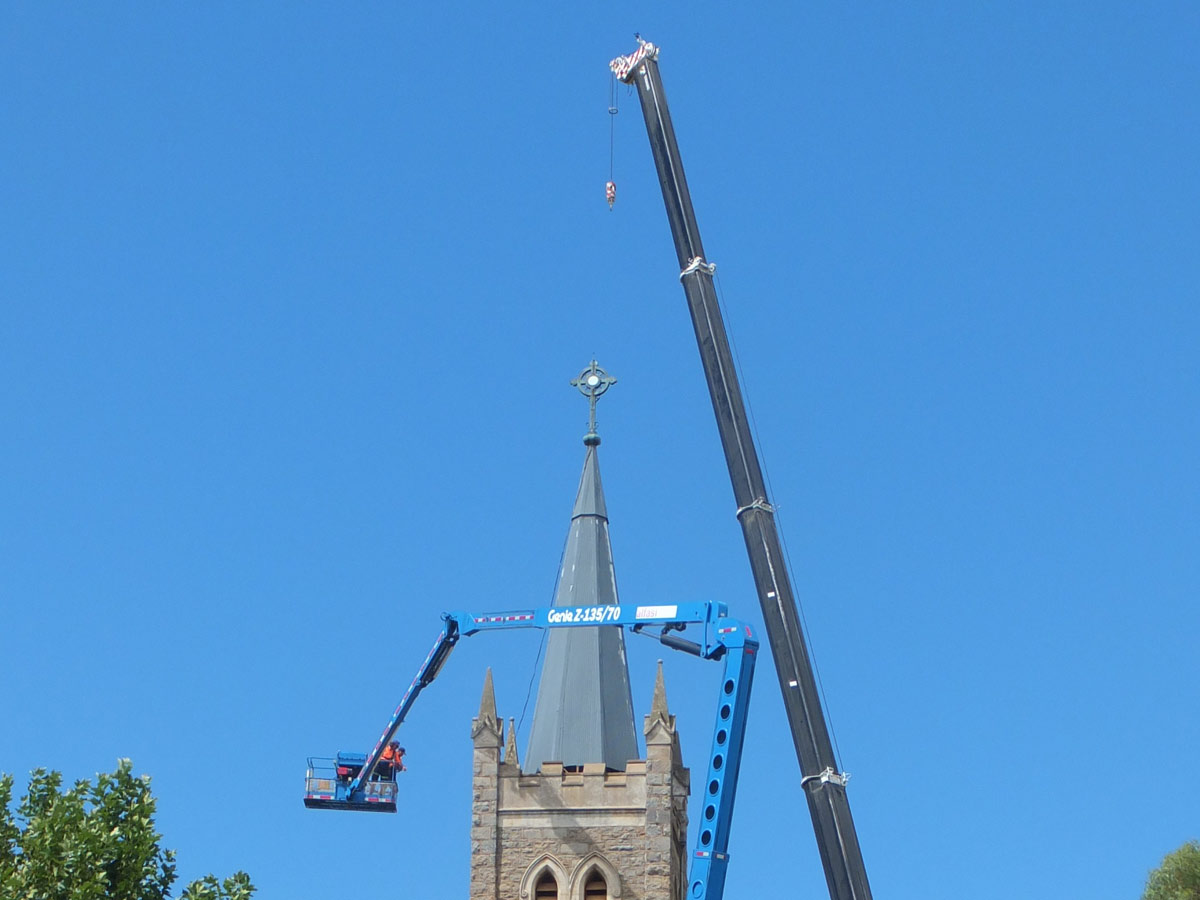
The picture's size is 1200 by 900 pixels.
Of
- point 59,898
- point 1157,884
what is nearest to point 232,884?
point 59,898

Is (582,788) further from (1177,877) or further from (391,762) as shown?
(1177,877)

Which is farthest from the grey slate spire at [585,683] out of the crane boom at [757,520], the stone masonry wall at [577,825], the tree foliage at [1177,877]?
the tree foliage at [1177,877]

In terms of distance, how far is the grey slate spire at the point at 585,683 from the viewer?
58.7 metres

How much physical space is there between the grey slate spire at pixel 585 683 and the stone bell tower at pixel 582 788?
4cm

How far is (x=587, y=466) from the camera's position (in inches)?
2537

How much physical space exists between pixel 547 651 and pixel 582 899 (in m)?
8.14

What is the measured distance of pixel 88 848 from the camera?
3584cm

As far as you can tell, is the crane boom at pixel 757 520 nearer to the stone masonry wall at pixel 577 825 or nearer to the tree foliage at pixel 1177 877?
the stone masonry wall at pixel 577 825

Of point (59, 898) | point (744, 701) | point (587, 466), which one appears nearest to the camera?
point (59, 898)

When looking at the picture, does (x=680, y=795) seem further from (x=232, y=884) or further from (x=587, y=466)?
(x=232, y=884)

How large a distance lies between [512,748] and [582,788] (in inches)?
96.4

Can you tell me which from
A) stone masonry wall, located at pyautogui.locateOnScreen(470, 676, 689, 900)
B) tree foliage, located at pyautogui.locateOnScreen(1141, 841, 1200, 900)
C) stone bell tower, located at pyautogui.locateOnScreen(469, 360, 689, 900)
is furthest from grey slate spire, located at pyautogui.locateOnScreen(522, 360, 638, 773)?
tree foliage, located at pyautogui.locateOnScreen(1141, 841, 1200, 900)

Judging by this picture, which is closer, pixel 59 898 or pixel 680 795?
pixel 59 898

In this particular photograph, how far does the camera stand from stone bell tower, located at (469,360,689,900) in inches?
2194
